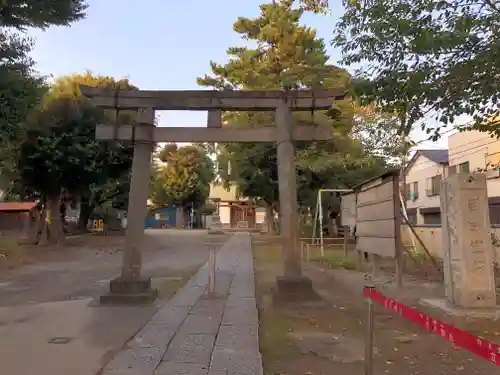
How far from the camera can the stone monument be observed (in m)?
8.21

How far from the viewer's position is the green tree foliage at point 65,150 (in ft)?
74.1

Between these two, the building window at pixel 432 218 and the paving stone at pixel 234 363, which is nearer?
the paving stone at pixel 234 363

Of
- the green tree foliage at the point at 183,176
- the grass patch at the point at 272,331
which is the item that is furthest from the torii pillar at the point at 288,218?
the green tree foliage at the point at 183,176

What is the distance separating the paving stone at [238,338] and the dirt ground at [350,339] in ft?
0.46

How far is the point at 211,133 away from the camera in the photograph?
31.1ft

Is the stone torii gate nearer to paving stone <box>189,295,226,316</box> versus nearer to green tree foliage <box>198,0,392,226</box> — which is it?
paving stone <box>189,295,226,316</box>

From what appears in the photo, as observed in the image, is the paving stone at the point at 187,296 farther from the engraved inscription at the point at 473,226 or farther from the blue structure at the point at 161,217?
the blue structure at the point at 161,217

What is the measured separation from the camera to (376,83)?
23.4ft

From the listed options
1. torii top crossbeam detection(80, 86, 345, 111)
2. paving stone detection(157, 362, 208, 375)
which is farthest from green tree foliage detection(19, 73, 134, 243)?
paving stone detection(157, 362, 208, 375)

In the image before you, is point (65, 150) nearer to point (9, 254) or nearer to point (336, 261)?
point (9, 254)

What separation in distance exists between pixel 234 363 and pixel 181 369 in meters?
0.56

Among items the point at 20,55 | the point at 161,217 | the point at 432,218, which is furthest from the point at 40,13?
the point at 161,217

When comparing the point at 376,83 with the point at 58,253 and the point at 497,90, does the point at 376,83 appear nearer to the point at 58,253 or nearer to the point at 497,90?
the point at 497,90

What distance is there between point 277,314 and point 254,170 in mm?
19331
